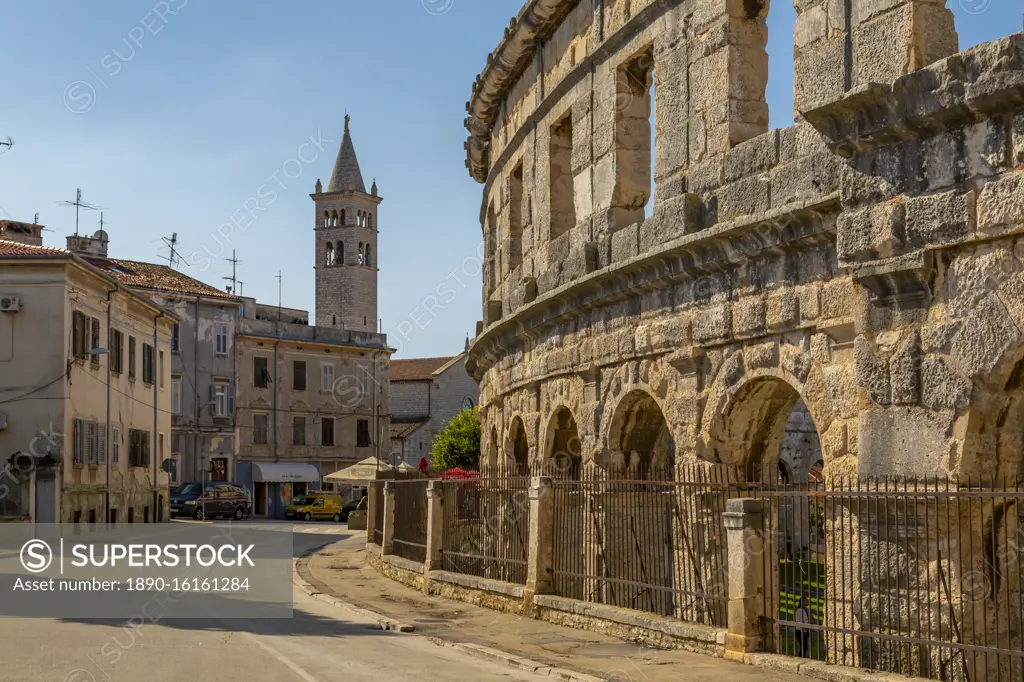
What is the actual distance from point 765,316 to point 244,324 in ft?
146

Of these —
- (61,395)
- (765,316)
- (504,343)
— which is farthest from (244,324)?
(765,316)

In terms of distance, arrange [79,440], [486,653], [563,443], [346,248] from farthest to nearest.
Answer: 1. [346,248]
2. [79,440]
3. [563,443]
4. [486,653]

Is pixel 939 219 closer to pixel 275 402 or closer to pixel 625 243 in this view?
pixel 625 243

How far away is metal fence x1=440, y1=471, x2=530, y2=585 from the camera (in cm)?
1529

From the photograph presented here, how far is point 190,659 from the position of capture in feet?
34.4

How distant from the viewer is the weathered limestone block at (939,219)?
30.2ft

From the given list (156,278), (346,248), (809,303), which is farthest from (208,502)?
(346,248)

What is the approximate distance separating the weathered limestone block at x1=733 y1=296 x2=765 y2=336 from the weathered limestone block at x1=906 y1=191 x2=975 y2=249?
2.35m

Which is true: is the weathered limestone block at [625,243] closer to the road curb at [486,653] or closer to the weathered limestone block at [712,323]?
the weathered limestone block at [712,323]

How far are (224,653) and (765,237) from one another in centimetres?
613

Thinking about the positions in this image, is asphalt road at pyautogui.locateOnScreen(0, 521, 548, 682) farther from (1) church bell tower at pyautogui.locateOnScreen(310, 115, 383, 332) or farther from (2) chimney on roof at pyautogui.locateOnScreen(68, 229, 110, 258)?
(1) church bell tower at pyautogui.locateOnScreen(310, 115, 383, 332)

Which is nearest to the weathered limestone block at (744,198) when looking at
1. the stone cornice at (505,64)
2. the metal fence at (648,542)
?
the metal fence at (648,542)

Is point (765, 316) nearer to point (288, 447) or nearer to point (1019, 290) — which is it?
point (1019, 290)

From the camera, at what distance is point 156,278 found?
164ft
